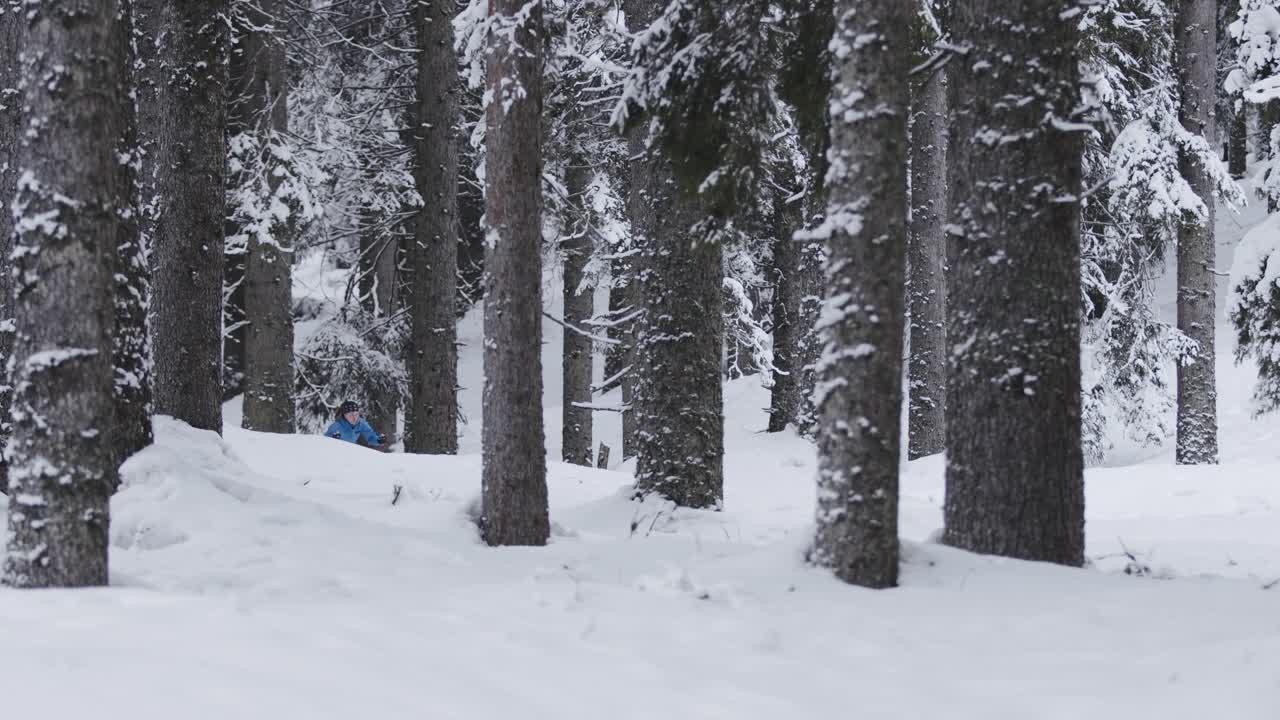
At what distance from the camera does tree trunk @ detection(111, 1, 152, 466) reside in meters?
7.43

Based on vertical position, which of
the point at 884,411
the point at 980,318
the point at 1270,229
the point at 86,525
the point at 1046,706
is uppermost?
the point at 1270,229

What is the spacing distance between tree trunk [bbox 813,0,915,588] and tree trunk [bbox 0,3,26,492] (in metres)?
5.92

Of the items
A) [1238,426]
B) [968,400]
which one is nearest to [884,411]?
[968,400]

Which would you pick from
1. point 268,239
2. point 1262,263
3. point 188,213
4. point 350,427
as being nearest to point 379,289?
point 350,427

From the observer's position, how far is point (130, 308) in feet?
24.7

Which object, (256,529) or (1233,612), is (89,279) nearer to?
(256,529)

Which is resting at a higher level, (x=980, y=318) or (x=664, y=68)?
(x=664, y=68)

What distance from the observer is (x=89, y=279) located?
5223mm

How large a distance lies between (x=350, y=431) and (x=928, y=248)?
7979 mm

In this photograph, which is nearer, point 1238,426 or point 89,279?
point 89,279

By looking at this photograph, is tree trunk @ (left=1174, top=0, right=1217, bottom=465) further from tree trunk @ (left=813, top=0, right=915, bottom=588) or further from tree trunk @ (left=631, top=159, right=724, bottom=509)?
tree trunk @ (left=813, top=0, right=915, bottom=588)

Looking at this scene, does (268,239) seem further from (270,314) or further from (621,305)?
(621,305)

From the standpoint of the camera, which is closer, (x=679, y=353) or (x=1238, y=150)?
(x=679, y=353)

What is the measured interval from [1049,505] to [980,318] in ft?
3.75
